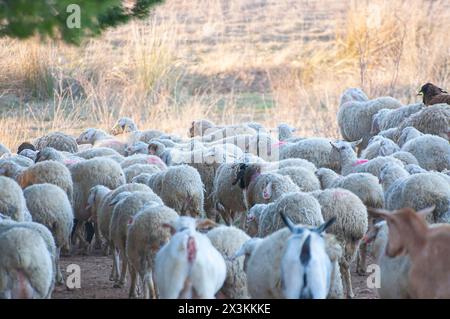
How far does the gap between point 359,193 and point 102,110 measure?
8.12 meters

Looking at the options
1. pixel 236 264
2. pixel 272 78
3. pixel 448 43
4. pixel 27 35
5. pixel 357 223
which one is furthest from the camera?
pixel 272 78

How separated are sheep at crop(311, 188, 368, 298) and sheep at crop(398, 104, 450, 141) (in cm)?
388

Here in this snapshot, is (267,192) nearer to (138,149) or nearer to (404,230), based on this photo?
(404,230)

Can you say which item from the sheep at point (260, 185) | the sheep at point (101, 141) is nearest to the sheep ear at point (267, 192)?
the sheep at point (260, 185)

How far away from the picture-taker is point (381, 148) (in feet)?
37.7

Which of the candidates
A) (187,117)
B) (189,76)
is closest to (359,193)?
(187,117)

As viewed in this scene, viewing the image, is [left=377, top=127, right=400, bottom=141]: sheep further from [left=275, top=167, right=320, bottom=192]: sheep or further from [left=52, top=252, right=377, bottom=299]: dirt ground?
[left=52, top=252, right=377, bottom=299]: dirt ground

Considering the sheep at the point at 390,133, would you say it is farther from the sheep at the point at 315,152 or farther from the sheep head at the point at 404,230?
the sheep head at the point at 404,230

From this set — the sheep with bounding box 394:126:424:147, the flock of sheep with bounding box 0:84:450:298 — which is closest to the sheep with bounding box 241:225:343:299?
the flock of sheep with bounding box 0:84:450:298

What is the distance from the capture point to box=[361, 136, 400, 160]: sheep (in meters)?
11.4

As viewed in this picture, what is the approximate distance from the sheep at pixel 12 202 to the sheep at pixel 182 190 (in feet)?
5.14
